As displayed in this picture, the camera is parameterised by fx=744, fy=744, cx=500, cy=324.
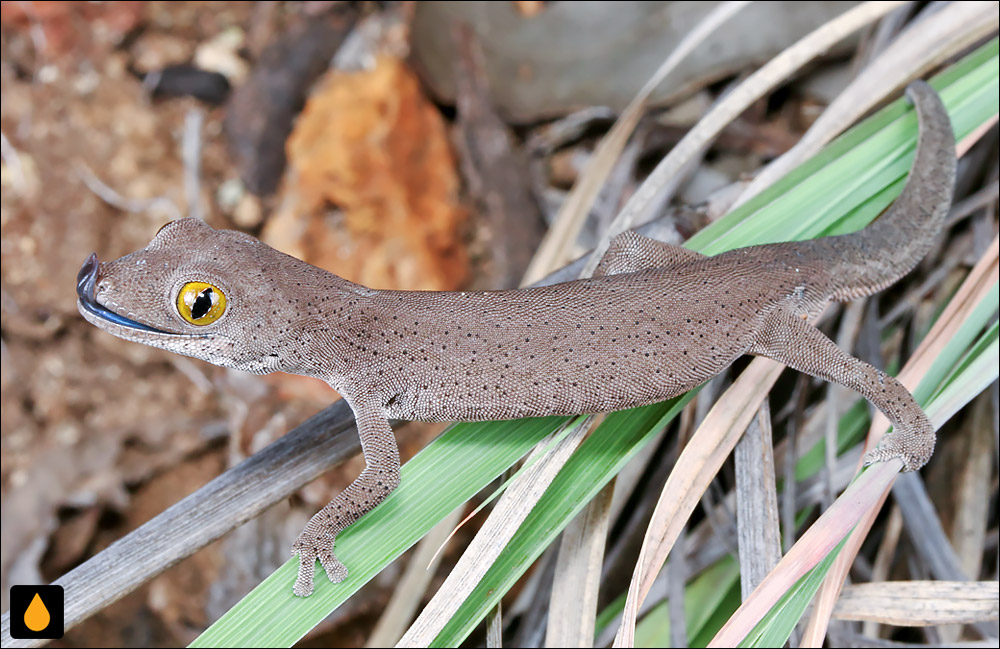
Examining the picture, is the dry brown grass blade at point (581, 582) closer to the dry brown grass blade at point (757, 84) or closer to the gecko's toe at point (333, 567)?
the gecko's toe at point (333, 567)

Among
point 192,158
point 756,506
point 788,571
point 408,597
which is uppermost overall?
point 192,158

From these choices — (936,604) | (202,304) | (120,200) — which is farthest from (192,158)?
(936,604)

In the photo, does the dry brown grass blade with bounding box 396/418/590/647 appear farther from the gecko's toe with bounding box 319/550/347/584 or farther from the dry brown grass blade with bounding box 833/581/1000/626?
the dry brown grass blade with bounding box 833/581/1000/626

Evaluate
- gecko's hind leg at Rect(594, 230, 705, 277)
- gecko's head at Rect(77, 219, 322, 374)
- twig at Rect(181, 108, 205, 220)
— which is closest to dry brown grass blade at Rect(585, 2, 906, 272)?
gecko's hind leg at Rect(594, 230, 705, 277)

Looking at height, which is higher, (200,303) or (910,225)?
(910,225)

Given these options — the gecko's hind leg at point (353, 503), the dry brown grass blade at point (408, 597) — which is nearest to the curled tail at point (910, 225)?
the gecko's hind leg at point (353, 503)

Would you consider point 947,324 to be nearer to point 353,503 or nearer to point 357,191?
point 353,503

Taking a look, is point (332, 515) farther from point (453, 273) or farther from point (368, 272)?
point (453, 273)
